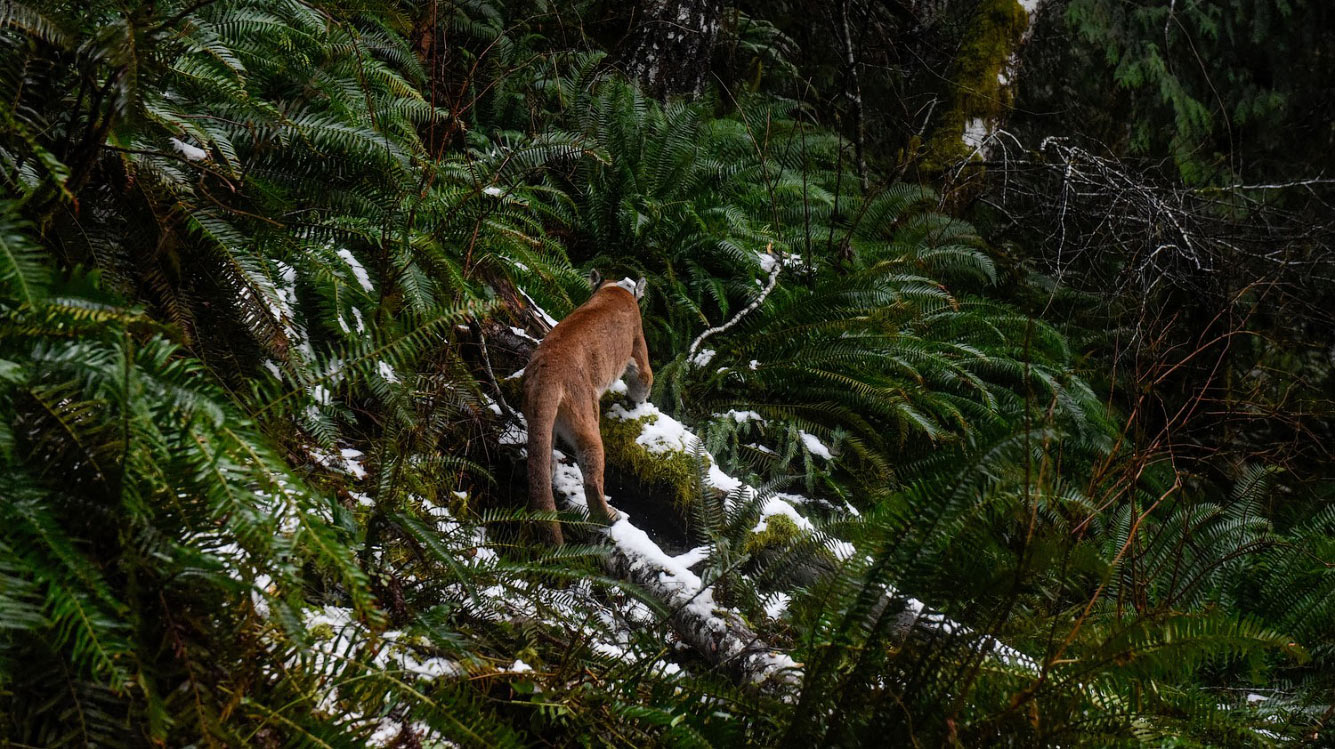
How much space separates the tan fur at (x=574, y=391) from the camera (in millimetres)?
3447

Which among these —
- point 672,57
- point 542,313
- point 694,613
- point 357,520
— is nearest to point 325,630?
point 357,520

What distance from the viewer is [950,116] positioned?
323 inches

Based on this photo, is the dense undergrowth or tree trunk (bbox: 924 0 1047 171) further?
tree trunk (bbox: 924 0 1047 171)

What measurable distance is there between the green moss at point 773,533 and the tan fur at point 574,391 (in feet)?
2.14

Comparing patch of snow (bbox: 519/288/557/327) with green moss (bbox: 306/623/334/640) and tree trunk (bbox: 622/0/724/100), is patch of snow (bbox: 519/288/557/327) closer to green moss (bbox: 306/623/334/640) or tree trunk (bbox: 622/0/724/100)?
green moss (bbox: 306/623/334/640)

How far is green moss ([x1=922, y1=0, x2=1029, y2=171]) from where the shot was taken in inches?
320

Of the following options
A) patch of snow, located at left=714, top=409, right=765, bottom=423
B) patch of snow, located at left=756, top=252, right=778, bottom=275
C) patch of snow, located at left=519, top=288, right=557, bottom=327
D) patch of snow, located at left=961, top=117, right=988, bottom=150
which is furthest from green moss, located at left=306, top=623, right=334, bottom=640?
patch of snow, located at left=961, top=117, right=988, bottom=150

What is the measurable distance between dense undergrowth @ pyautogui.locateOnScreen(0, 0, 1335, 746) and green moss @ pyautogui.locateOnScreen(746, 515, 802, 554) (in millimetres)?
23

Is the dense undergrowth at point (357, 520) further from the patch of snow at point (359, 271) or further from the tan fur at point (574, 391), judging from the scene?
the tan fur at point (574, 391)

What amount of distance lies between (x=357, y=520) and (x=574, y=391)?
1527 millimetres

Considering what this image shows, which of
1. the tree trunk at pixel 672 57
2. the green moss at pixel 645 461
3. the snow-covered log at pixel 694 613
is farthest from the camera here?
the tree trunk at pixel 672 57

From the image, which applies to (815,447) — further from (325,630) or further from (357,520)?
(325,630)

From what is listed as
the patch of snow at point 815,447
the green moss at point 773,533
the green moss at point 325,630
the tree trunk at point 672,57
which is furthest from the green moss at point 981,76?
the green moss at point 325,630

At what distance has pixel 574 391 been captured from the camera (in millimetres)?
3654
